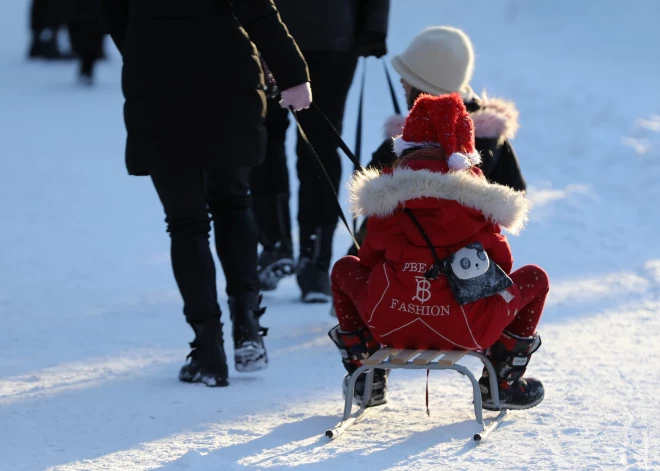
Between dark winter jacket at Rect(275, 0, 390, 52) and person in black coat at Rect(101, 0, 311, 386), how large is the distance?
1028 millimetres

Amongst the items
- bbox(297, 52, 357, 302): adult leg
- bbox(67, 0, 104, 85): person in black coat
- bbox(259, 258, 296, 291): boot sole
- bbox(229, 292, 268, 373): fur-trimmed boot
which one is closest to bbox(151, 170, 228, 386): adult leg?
bbox(229, 292, 268, 373): fur-trimmed boot

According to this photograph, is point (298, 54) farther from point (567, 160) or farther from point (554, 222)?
point (567, 160)

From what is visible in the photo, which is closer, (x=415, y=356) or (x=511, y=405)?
(x=415, y=356)

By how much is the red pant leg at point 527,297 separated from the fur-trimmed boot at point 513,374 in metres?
0.03

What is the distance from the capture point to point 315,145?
5.11 m

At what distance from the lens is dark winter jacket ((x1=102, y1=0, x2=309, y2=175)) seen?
3711mm

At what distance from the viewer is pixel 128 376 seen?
13.4 feet

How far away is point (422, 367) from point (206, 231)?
1.02 metres

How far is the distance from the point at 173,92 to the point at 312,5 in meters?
1.31

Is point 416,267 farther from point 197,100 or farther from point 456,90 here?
point 456,90

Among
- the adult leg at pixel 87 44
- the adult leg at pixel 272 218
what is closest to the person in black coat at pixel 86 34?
the adult leg at pixel 87 44

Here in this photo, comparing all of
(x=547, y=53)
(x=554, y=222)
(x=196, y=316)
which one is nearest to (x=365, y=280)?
(x=196, y=316)

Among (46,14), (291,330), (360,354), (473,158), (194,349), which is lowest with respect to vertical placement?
(291,330)

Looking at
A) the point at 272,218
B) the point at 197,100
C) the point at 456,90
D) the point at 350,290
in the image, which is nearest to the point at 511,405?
the point at 350,290
